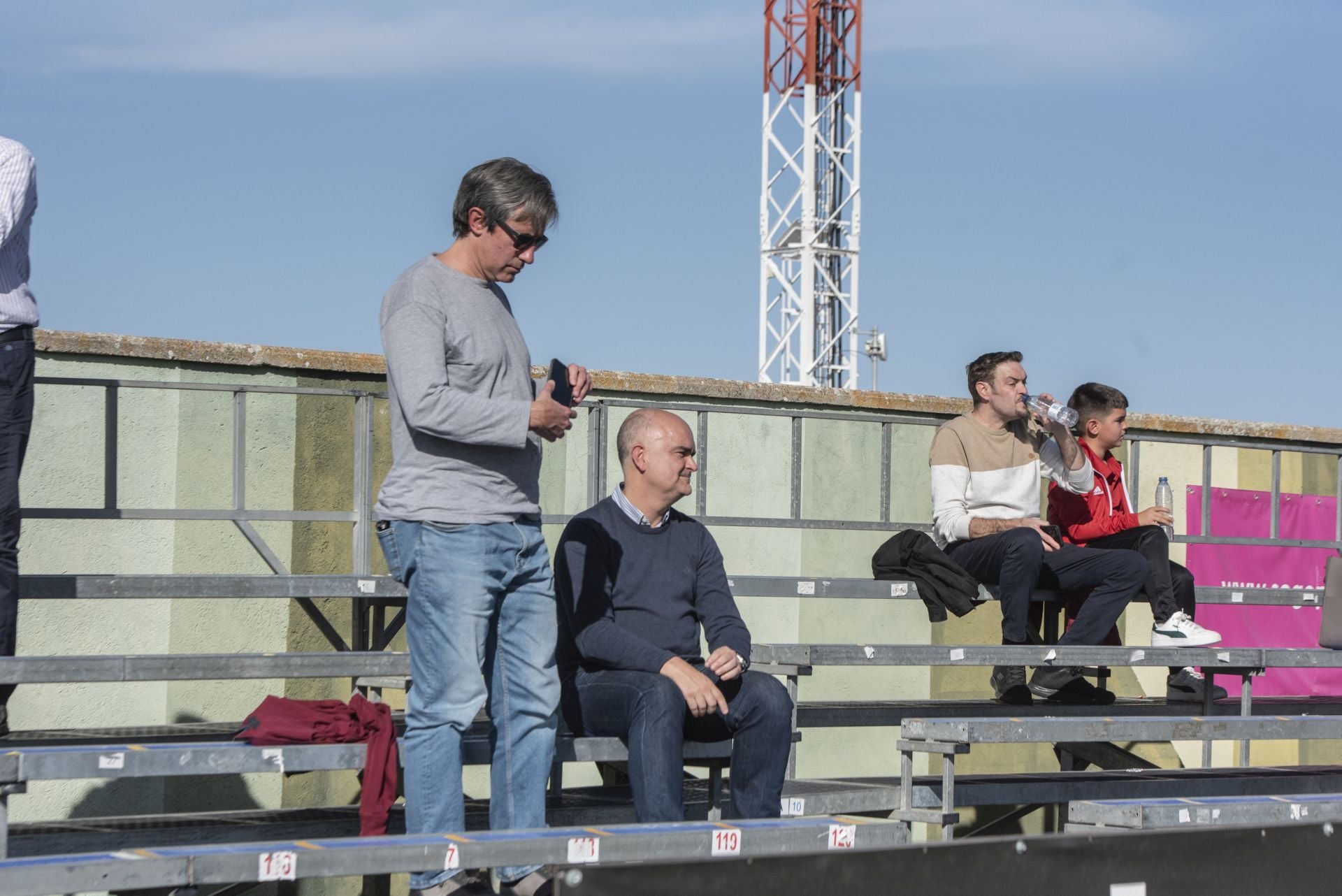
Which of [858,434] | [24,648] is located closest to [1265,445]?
[858,434]

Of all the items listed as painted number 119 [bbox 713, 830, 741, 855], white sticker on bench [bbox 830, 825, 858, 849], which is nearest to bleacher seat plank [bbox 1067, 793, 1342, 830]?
white sticker on bench [bbox 830, 825, 858, 849]

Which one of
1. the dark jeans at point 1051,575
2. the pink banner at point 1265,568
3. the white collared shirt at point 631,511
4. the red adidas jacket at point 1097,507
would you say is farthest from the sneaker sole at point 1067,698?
the white collared shirt at point 631,511

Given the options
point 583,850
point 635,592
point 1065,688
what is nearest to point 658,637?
point 635,592

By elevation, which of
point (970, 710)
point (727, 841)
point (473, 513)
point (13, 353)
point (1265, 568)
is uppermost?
point (13, 353)

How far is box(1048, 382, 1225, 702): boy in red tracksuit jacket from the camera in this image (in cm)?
623

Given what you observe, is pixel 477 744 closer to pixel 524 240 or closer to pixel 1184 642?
pixel 524 240

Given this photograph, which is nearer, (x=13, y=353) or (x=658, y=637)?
(x=13, y=353)

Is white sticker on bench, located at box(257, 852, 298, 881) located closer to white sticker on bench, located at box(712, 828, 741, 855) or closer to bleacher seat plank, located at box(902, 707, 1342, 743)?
white sticker on bench, located at box(712, 828, 741, 855)

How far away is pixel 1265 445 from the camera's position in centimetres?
749

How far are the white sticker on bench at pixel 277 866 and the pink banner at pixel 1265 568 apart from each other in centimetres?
625

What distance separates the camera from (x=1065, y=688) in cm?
625

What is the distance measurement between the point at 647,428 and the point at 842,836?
131 centimetres

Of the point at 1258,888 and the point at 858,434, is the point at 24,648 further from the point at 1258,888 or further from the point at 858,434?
the point at 1258,888

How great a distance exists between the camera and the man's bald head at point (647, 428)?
434 centimetres
